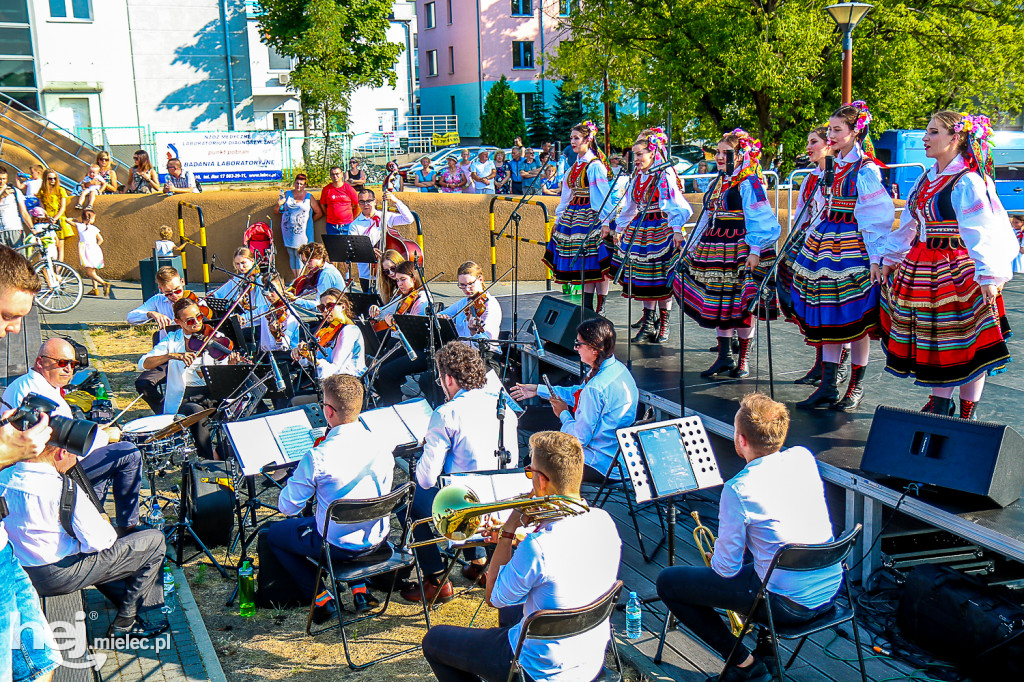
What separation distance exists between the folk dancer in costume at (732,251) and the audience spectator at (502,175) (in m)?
9.60

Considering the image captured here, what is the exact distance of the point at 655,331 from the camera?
7.27 m

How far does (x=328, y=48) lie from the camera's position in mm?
20750

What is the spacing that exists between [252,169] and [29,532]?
11.1m

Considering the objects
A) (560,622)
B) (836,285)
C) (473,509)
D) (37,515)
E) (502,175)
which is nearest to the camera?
(560,622)

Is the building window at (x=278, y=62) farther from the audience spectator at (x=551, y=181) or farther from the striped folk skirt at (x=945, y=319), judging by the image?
the striped folk skirt at (x=945, y=319)

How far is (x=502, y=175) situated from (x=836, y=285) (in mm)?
12204

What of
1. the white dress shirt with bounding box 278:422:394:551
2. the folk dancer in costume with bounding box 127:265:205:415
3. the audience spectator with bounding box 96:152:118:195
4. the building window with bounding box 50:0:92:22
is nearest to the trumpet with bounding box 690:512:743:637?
the white dress shirt with bounding box 278:422:394:551

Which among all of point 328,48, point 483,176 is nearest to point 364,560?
point 483,176

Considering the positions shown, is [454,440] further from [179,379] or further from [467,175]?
[467,175]

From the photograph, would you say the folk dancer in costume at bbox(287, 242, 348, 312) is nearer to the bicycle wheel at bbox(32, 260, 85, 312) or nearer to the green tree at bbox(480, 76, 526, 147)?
the bicycle wheel at bbox(32, 260, 85, 312)

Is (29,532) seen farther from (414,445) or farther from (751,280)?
(751,280)

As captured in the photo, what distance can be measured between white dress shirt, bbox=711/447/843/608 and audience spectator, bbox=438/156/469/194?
40.2 ft

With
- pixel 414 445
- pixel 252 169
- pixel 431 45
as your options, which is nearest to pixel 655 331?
pixel 414 445

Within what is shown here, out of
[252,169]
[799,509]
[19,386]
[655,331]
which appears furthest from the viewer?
[252,169]
